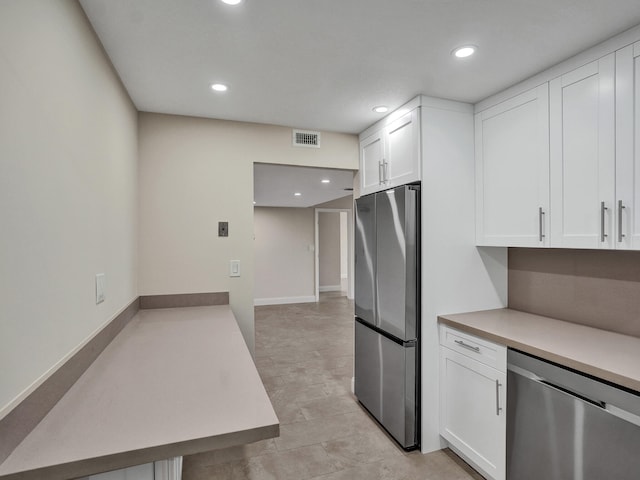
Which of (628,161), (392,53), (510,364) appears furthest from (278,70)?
(510,364)

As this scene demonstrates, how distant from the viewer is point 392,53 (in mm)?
1713

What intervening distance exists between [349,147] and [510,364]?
207 centimetres

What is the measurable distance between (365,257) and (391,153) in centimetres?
83

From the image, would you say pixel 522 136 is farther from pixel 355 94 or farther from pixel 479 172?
pixel 355 94

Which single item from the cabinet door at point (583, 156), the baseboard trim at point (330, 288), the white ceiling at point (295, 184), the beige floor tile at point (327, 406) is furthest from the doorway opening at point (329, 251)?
the cabinet door at point (583, 156)

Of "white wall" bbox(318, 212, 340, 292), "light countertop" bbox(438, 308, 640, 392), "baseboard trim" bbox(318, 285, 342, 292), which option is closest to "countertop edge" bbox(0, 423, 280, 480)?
"light countertop" bbox(438, 308, 640, 392)

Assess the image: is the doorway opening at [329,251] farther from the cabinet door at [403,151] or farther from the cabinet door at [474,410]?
the cabinet door at [474,410]

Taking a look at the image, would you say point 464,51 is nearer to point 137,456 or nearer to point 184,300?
point 137,456

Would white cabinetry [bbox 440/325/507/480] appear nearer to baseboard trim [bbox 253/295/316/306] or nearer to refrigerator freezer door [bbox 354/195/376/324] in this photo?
refrigerator freezer door [bbox 354/195/376/324]

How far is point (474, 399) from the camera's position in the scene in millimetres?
2012

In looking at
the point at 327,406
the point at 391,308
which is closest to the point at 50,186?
the point at 391,308

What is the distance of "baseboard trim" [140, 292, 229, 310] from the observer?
2500 millimetres

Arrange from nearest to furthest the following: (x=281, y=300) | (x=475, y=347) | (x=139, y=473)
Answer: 1. (x=139, y=473)
2. (x=475, y=347)
3. (x=281, y=300)

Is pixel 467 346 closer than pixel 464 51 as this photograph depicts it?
No
